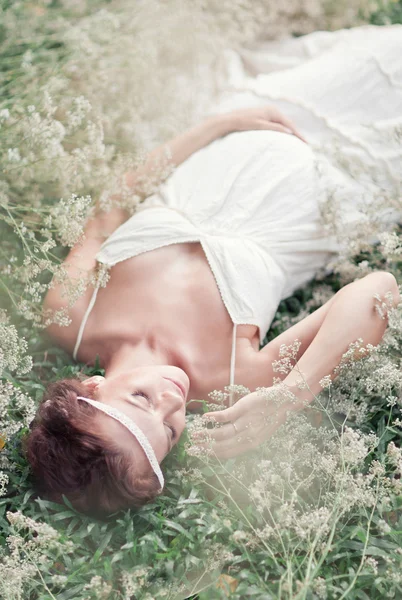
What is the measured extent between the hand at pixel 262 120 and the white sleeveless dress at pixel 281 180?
0.13 ft

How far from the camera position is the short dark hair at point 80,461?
5.78 feet

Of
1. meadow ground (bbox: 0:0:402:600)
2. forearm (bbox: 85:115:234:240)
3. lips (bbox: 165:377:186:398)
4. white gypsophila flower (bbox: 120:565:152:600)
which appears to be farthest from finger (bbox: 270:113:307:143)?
white gypsophila flower (bbox: 120:565:152:600)

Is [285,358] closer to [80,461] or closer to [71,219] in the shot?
[80,461]

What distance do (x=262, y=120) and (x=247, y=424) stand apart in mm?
1315

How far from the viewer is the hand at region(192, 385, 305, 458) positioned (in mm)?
1895

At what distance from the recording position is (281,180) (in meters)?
2.40

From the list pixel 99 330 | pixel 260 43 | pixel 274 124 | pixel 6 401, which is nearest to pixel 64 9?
pixel 260 43

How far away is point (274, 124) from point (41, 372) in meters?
1.37

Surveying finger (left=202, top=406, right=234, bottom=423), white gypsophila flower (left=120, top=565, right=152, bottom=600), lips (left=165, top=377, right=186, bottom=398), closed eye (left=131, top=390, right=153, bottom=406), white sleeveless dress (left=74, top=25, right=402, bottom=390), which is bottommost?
white gypsophila flower (left=120, top=565, right=152, bottom=600)

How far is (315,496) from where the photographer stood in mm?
1854

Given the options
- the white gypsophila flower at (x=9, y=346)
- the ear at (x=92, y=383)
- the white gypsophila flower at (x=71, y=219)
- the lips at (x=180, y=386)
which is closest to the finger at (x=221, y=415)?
the lips at (x=180, y=386)

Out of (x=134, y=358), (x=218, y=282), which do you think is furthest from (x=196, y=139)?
(x=134, y=358)

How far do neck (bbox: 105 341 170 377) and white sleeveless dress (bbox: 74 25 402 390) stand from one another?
204mm

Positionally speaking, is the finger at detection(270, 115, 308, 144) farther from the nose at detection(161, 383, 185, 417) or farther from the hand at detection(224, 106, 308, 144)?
the nose at detection(161, 383, 185, 417)
